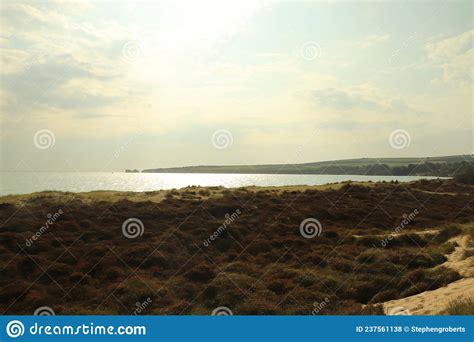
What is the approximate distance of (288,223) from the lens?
26.9 metres

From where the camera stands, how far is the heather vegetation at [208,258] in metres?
13.7

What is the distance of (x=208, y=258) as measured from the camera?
1905cm

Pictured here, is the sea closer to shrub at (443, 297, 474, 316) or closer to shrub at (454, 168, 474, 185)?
shrub at (454, 168, 474, 185)

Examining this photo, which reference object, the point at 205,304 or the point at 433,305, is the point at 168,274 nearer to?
the point at 205,304

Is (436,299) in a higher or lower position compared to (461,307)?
higher

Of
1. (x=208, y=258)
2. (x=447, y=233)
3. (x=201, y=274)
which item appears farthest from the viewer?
(x=447, y=233)

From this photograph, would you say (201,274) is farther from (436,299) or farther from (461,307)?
(461,307)

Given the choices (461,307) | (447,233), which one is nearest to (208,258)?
(461,307)

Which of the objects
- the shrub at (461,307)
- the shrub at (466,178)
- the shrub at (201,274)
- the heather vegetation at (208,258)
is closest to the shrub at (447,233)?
the heather vegetation at (208,258)

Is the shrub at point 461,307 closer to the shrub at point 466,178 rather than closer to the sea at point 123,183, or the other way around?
the sea at point 123,183

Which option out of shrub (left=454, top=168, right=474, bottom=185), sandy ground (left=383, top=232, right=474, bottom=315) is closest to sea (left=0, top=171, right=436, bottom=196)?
shrub (left=454, top=168, right=474, bottom=185)

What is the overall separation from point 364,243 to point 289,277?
7.39 m
